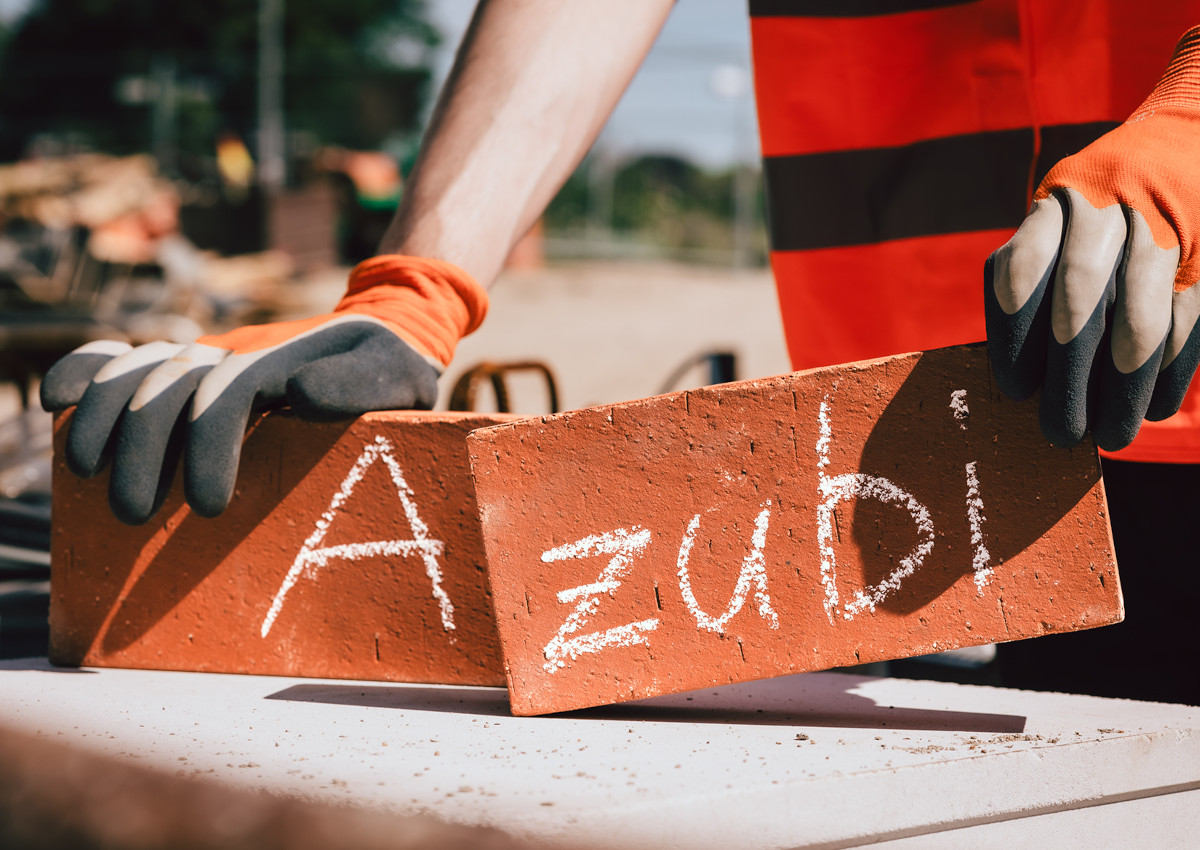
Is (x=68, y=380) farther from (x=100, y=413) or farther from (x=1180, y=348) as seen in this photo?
(x=1180, y=348)

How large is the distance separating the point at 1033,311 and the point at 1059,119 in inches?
25.9

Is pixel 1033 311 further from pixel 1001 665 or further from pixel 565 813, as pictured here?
pixel 1001 665

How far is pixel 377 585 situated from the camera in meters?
1.21

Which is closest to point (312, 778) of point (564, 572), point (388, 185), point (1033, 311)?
point (564, 572)

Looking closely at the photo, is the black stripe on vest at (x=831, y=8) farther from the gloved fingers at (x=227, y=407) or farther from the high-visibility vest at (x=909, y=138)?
the gloved fingers at (x=227, y=407)

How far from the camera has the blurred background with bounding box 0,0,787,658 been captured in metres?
3.46

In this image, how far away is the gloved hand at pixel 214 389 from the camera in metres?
1.14

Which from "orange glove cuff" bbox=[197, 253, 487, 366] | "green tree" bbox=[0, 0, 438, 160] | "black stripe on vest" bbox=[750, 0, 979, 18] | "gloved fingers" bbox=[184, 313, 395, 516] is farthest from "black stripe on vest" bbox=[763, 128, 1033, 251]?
"green tree" bbox=[0, 0, 438, 160]

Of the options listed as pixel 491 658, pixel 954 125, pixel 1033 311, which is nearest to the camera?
pixel 1033 311

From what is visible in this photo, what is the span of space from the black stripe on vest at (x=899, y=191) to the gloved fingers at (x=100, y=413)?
1035 mm

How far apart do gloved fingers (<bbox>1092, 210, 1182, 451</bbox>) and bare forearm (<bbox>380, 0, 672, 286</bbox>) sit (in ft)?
2.63

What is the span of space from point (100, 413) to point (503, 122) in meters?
0.65

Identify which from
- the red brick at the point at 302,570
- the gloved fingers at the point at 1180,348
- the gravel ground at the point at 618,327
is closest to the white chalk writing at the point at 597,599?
the red brick at the point at 302,570

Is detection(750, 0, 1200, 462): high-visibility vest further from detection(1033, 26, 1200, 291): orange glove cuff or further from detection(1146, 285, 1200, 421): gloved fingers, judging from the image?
detection(1146, 285, 1200, 421): gloved fingers
